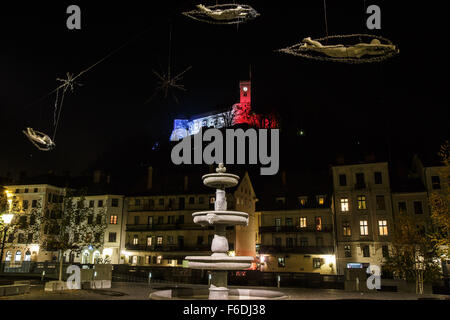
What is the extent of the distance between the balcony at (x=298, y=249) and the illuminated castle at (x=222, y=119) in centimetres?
6538

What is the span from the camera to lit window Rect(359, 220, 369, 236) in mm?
47062

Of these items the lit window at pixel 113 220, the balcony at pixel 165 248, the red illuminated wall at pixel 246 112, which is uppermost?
the red illuminated wall at pixel 246 112

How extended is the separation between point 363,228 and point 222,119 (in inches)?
3190

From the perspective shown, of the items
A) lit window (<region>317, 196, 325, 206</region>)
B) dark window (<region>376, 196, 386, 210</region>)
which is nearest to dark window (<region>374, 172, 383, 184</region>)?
dark window (<region>376, 196, 386, 210</region>)

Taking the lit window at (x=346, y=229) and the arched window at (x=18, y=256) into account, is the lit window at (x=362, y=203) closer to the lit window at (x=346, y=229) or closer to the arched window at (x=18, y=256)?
the lit window at (x=346, y=229)

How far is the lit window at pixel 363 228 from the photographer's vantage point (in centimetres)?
4706

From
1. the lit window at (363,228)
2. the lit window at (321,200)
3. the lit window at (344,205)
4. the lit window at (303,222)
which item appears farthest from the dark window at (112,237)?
the lit window at (363,228)

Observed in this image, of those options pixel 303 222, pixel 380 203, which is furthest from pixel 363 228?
pixel 303 222

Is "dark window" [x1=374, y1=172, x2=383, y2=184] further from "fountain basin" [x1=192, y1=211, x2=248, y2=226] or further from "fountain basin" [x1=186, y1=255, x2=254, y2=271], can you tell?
"fountain basin" [x1=186, y1=255, x2=254, y2=271]

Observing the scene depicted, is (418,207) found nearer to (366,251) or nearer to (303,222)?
(366,251)

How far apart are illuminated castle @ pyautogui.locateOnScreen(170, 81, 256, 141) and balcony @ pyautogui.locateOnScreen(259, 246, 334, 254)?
214ft

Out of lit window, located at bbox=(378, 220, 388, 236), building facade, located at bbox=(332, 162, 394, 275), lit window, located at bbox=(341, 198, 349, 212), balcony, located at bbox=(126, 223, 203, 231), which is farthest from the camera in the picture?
balcony, located at bbox=(126, 223, 203, 231)

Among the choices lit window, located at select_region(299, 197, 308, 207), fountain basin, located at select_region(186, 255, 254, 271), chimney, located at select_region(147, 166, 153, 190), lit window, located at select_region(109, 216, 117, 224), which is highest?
chimney, located at select_region(147, 166, 153, 190)
